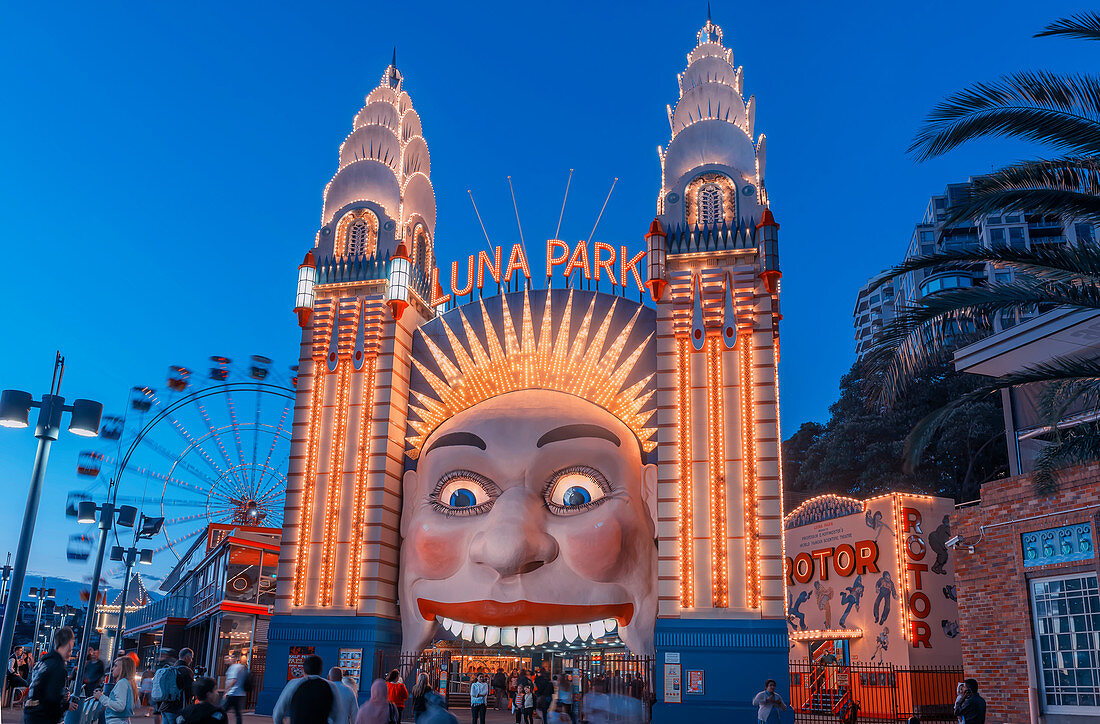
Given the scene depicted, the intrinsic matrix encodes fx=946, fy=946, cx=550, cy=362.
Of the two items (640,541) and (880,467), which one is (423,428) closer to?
(640,541)

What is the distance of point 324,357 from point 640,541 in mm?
9138

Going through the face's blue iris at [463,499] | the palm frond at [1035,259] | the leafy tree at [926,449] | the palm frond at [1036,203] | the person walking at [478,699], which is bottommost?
the person walking at [478,699]

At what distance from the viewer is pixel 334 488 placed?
2239cm

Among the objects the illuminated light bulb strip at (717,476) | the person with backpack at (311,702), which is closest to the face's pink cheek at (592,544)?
the illuminated light bulb strip at (717,476)

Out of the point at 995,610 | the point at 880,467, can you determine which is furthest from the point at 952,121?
the point at 880,467

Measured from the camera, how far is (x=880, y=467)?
4206 cm

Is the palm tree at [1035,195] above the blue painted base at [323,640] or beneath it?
above

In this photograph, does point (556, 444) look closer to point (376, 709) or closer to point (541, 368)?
point (541, 368)

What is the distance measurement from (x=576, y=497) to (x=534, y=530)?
1255mm

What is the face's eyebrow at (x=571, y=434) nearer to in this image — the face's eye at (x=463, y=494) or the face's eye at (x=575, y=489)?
the face's eye at (x=575, y=489)

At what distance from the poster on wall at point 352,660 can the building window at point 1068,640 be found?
13698 mm

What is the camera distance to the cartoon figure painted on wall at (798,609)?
28.3 metres

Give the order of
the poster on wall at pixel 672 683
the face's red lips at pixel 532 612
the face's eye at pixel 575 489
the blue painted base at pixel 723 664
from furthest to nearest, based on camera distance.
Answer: the face's eye at pixel 575 489 < the face's red lips at pixel 532 612 < the poster on wall at pixel 672 683 < the blue painted base at pixel 723 664

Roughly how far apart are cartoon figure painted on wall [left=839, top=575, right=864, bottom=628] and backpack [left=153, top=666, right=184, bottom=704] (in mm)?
19679
